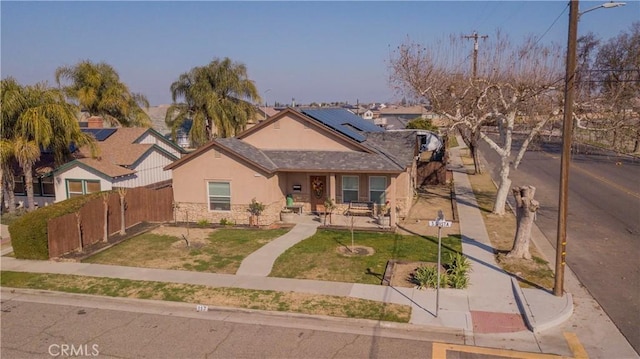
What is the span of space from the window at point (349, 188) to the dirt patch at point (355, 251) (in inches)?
202

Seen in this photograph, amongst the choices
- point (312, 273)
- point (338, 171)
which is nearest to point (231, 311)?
point (312, 273)

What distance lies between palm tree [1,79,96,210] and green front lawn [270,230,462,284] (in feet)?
43.4

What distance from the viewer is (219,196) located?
70.7 ft

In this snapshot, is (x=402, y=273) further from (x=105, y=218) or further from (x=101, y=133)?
(x=101, y=133)

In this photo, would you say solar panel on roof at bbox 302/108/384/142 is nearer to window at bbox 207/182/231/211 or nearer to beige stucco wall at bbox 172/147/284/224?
beige stucco wall at bbox 172/147/284/224

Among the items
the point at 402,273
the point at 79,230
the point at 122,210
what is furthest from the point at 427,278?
the point at 122,210

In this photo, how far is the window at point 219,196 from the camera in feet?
70.3

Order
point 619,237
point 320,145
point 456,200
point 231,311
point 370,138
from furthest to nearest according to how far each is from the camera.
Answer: point 456,200 < point 370,138 < point 320,145 < point 619,237 < point 231,311

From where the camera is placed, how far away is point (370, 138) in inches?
969

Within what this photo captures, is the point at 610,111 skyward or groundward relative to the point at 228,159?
skyward

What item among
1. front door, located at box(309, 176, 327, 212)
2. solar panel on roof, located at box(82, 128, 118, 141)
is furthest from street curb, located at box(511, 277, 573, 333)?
solar panel on roof, located at box(82, 128, 118, 141)

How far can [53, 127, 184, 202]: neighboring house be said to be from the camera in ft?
75.0

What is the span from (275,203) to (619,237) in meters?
14.2

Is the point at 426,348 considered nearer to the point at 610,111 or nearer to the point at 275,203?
the point at 275,203
